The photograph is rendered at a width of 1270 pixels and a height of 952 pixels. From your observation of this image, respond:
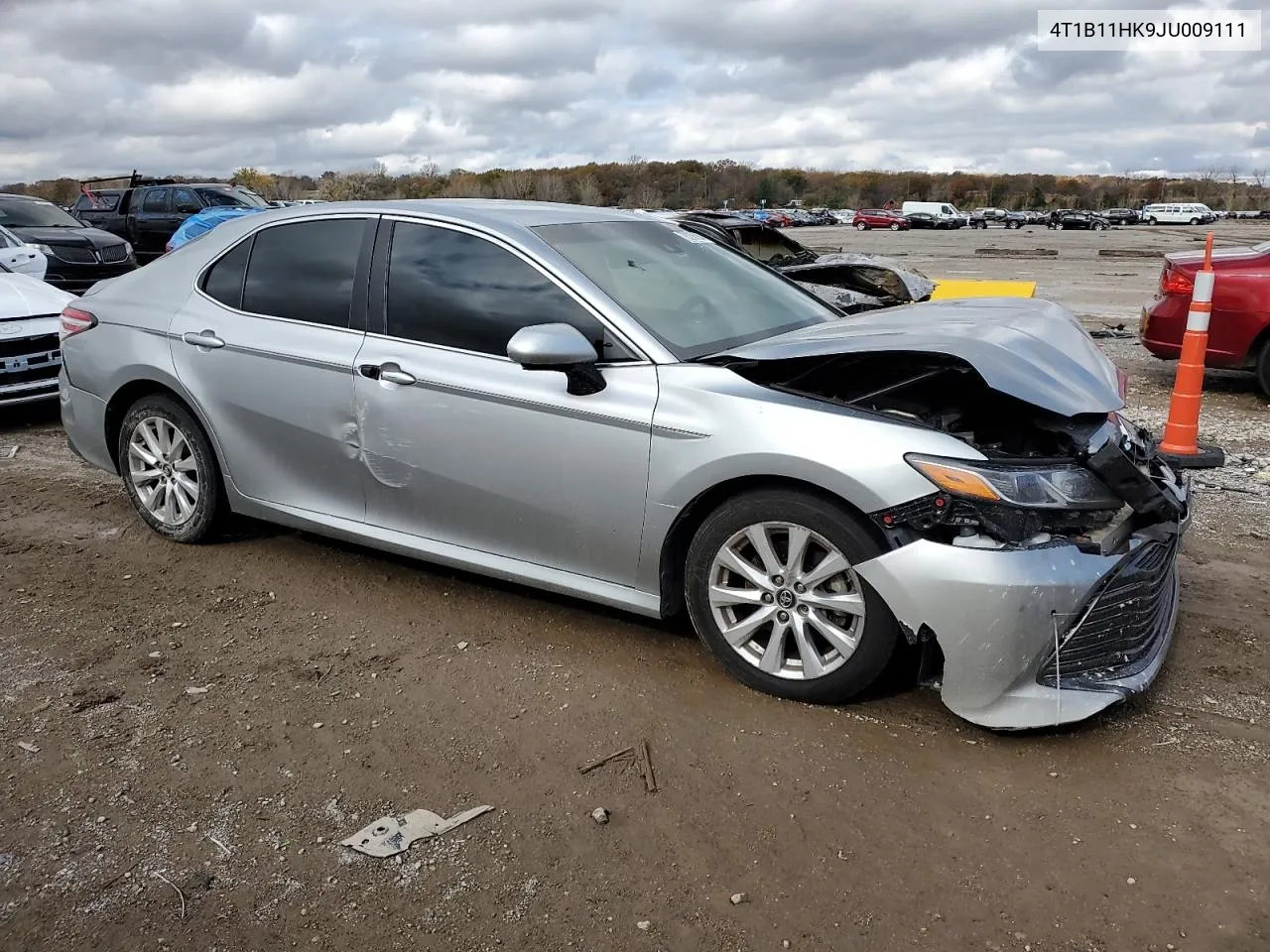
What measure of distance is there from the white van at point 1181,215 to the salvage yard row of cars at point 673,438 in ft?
244

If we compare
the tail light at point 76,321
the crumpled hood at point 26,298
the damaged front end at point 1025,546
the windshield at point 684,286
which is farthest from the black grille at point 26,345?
the damaged front end at point 1025,546

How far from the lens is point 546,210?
4.43 meters

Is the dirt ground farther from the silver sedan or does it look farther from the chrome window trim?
the chrome window trim

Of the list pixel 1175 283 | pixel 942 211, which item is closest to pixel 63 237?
pixel 1175 283

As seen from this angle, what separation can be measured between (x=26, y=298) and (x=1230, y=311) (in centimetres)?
939

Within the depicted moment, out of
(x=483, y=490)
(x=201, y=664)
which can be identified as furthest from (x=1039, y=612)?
(x=201, y=664)

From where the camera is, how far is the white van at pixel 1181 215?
222 feet

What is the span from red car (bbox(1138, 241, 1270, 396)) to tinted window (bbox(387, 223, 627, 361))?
6.47 m

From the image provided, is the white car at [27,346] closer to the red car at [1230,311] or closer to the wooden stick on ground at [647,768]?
the wooden stick on ground at [647,768]

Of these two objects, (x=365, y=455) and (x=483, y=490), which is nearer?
(x=483, y=490)

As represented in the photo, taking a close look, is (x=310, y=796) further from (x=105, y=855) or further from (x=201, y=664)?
(x=201, y=664)

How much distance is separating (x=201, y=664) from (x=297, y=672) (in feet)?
1.28

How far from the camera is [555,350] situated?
345cm

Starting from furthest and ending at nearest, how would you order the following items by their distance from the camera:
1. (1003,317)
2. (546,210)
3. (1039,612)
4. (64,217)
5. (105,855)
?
(64,217), (546,210), (1003,317), (1039,612), (105,855)
